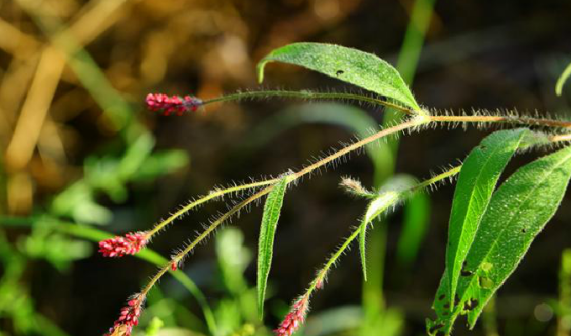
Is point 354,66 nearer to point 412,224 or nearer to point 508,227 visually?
point 508,227

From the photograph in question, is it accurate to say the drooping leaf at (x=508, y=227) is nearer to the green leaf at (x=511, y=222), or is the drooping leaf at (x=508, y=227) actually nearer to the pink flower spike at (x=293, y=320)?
the green leaf at (x=511, y=222)

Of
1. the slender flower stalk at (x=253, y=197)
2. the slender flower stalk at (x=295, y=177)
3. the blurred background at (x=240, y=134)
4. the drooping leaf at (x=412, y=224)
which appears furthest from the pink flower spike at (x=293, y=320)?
the blurred background at (x=240, y=134)

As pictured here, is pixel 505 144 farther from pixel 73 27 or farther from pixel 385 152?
pixel 73 27

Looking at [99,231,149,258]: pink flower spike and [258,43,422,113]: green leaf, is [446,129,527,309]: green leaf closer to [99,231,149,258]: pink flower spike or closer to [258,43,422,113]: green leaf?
[258,43,422,113]: green leaf

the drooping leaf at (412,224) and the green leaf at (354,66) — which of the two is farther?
the drooping leaf at (412,224)

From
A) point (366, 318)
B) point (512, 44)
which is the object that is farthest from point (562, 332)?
point (512, 44)

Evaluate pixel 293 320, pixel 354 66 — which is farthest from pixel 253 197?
pixel 354 66
